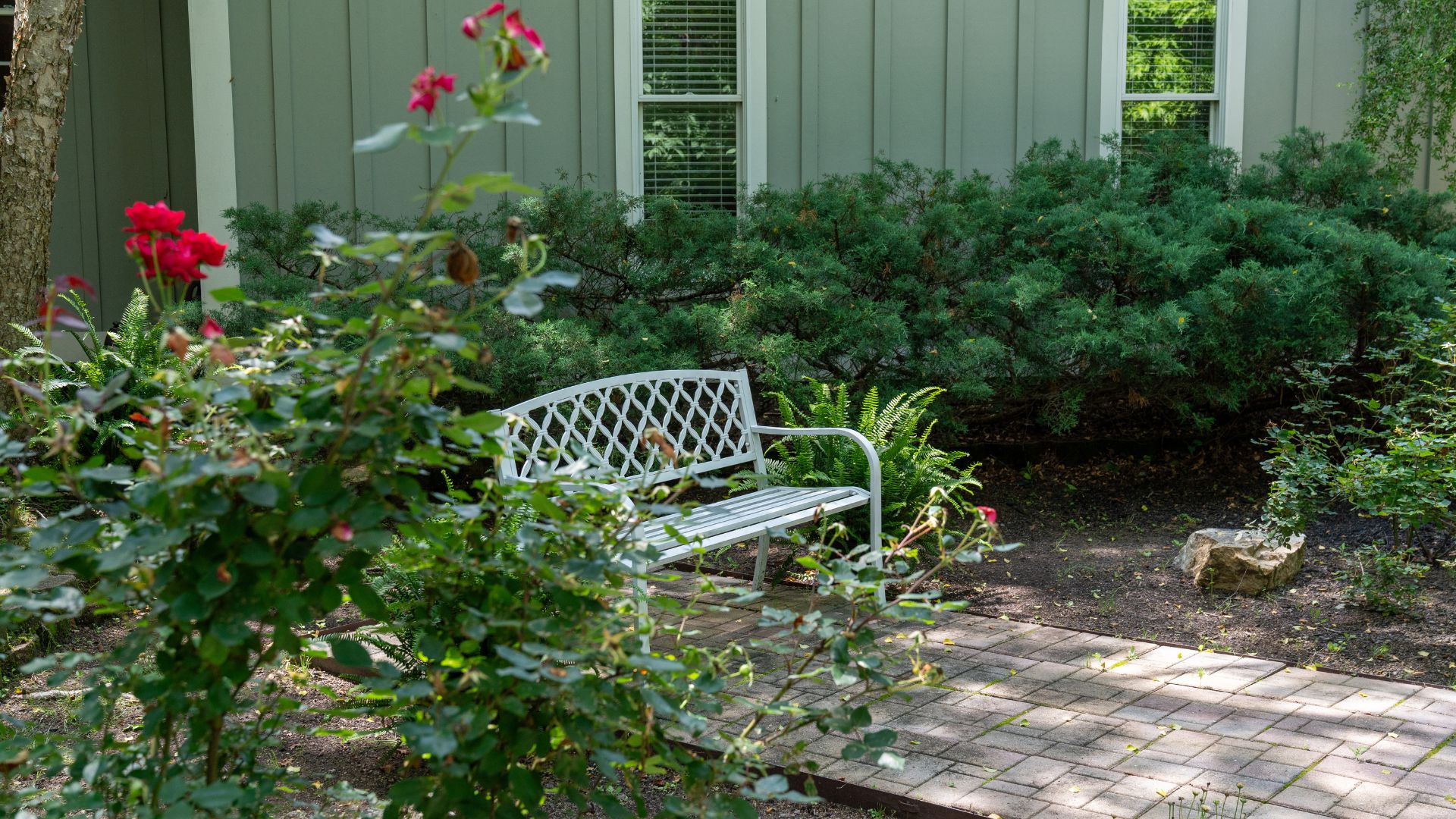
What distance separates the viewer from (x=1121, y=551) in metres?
5.79

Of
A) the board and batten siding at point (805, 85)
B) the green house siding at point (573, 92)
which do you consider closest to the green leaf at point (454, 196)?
the board and batten siding at point (805, 85)

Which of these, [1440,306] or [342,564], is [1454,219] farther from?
[342,564]

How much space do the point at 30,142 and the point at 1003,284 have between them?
4580mm

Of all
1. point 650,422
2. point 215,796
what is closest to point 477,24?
point 215,796

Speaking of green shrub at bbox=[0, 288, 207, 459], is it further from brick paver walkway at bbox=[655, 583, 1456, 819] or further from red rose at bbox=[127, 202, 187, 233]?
red rose at bbox=[127, 202, 187, 233]

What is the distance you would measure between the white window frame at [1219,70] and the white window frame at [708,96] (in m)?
2.08

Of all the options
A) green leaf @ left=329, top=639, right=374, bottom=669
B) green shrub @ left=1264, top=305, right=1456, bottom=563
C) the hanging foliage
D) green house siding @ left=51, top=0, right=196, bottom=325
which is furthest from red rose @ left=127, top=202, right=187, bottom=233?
the hanging foliage

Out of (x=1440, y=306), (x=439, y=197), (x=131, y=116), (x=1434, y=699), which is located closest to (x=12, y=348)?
(x=131, y=116)

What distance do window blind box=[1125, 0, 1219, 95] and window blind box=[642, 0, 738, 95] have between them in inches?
97.4

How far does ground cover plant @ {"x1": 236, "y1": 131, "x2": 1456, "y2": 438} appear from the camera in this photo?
5996 mm

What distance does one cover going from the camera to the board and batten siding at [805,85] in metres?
7.07

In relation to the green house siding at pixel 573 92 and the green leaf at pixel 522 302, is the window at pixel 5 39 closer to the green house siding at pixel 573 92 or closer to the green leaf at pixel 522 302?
the green house siding at pixel 573 92

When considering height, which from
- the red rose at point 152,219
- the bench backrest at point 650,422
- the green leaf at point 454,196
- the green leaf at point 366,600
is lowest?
the bench backrest at point 650,422

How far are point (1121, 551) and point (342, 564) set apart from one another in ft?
15.5
